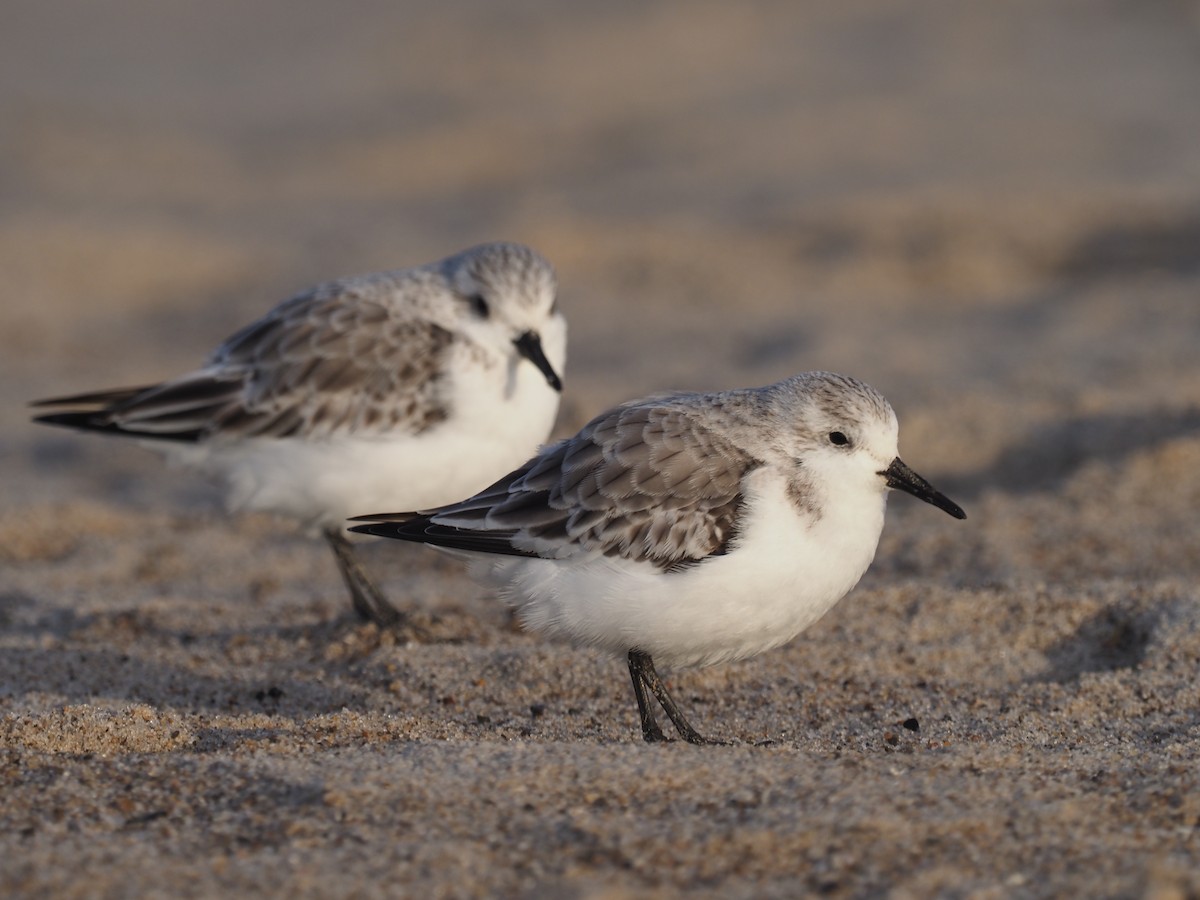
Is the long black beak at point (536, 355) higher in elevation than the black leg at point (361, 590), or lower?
higher

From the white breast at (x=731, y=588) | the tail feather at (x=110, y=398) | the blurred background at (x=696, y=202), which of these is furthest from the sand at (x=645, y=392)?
the tail feather at (x=110, y=398)

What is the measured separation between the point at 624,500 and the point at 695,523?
22 cm

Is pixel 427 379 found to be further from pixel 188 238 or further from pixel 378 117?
pixel 378 117

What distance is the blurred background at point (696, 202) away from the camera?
8078 millimetres

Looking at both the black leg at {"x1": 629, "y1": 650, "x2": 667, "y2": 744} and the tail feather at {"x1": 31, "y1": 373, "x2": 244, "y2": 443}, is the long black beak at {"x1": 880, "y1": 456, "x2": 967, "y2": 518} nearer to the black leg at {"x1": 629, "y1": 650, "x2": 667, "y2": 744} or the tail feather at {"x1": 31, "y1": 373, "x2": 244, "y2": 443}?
the black leg at {"x1": 629, "y1": 650, "x2": 667, "y2": 744}

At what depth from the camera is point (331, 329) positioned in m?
5.92

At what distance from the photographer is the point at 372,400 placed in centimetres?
571

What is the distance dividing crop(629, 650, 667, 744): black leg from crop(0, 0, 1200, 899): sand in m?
0.14

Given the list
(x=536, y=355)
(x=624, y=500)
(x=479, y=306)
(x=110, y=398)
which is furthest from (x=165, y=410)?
(x=624, y=500)

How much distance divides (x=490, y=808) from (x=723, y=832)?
21.1 inches

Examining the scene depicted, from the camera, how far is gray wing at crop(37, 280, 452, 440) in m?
5.70

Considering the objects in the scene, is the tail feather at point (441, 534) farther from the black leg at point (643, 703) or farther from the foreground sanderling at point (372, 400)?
the foreground sanderling at point (372, 400)

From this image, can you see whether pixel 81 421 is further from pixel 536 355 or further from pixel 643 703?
pixel 643 703

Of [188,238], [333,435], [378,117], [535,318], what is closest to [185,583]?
[333,435]
